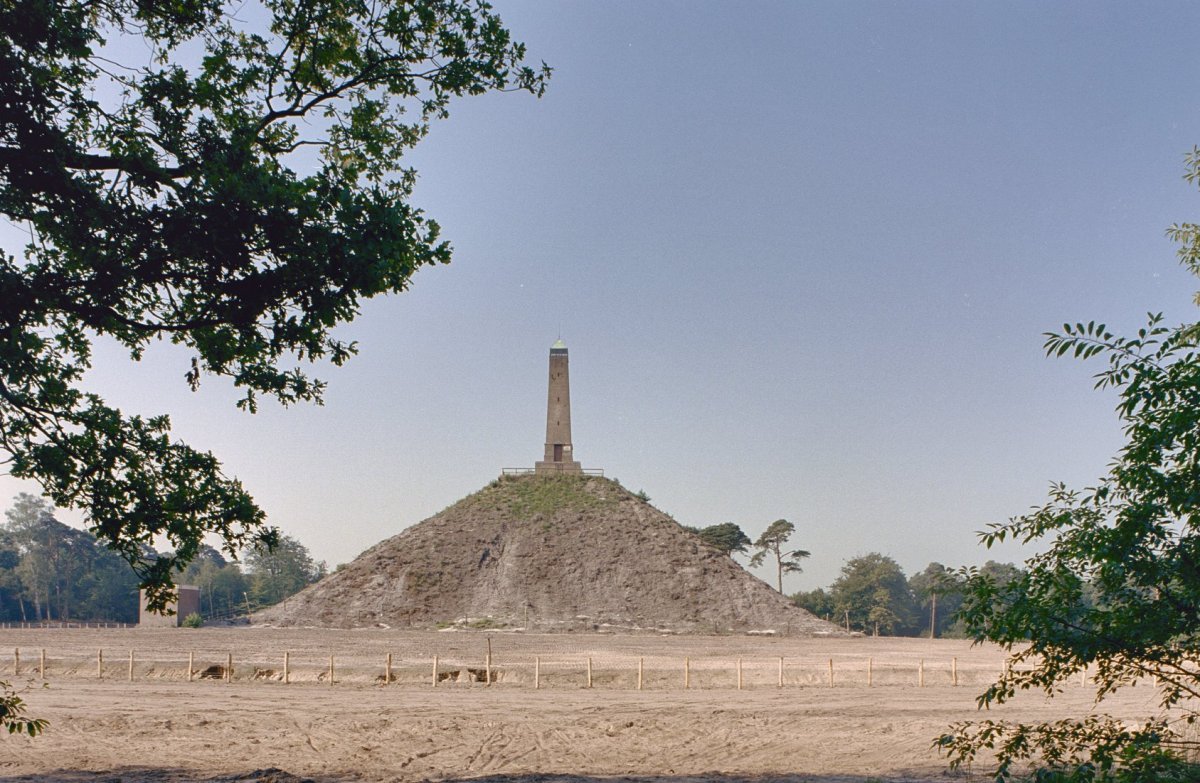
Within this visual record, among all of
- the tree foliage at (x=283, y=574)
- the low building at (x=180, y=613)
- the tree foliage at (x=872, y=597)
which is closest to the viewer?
the low building at (x=180, y=613)

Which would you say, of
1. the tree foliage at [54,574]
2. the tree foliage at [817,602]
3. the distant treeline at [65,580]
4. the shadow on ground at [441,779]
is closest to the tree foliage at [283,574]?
the distant treeline at [65,580]

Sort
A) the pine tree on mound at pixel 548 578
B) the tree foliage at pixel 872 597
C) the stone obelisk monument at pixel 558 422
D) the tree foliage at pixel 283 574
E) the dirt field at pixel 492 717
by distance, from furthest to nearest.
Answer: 1. the tree foliage at pixel 283 574
2. the tree foliage at pixel 872 597
3. the stone obelisk monument at pixel 558 422
4. the pine tree on mound at pixel 548 578
5. the dirt field at pixel 492 717

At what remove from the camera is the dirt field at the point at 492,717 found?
2002 centimetres

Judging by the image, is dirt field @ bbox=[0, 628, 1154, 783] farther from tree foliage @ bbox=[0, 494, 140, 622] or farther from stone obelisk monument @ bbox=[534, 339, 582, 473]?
tree foliage @ bbox=[0, 494, 140, 622]

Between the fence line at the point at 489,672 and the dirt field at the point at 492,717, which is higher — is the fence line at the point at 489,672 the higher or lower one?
the lower one

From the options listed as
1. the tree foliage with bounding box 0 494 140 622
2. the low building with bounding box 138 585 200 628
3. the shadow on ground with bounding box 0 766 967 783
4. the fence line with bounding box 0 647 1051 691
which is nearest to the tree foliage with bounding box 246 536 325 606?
the tree foliage with bounding box 0 494 140 622

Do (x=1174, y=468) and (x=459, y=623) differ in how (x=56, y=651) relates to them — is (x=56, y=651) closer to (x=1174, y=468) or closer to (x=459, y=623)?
(x=459, y=623)

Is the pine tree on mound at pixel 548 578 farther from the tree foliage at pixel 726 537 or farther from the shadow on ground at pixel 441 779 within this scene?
the shadow on ground at pixel 441 779

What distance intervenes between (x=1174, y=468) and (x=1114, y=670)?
6.43 ft

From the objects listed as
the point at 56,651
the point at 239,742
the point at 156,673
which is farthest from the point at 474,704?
the point at 56,651

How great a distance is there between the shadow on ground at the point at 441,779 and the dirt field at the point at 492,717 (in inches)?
3.3

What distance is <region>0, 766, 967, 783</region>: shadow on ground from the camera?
58.2 ft

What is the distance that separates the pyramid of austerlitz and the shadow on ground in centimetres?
6223

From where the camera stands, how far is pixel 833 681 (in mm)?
41438
